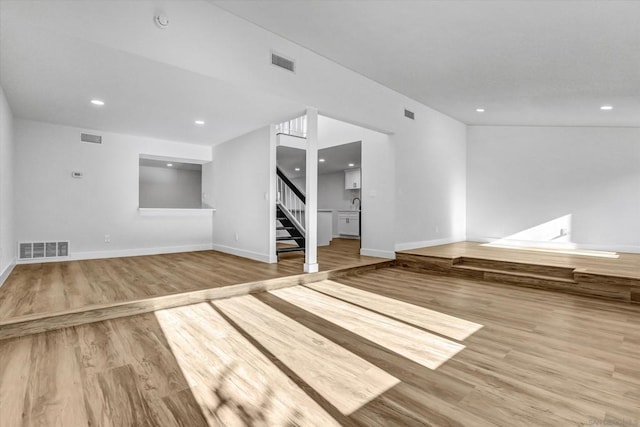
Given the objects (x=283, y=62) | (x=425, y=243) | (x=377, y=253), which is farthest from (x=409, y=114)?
(x=283, y=62)

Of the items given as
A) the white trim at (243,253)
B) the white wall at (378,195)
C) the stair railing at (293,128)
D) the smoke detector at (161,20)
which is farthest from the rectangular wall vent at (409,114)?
the smoke detector at (161,20)

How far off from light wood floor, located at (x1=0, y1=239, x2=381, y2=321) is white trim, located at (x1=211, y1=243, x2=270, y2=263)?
0.51 ft

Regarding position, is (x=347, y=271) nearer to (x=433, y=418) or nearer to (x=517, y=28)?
(x=433, y=418)

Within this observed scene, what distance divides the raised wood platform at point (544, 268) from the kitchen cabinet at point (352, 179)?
433cm

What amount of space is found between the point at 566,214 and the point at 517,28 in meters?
4.81

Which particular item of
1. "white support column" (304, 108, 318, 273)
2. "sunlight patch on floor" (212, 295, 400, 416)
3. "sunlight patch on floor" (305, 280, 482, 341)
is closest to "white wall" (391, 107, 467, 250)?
"white support column" (304, 108, 318, 273)

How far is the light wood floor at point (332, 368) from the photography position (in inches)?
60.6

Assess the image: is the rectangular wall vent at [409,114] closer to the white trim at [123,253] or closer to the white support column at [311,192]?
the white support column at [311,192]

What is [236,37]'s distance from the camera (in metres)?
3.40

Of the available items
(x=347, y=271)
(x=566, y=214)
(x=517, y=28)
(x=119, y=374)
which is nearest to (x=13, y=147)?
(x=119, y=374)

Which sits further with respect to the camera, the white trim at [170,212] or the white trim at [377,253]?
the white trim at [170,212]

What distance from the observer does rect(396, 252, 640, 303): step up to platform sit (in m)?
3.66

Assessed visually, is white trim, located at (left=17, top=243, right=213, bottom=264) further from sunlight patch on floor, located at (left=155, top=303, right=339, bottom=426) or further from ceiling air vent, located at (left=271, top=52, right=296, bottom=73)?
ceiling air vent, located at (left=271, top=52, right=296, bottom=73)

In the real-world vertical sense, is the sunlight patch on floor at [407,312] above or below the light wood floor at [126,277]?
below
